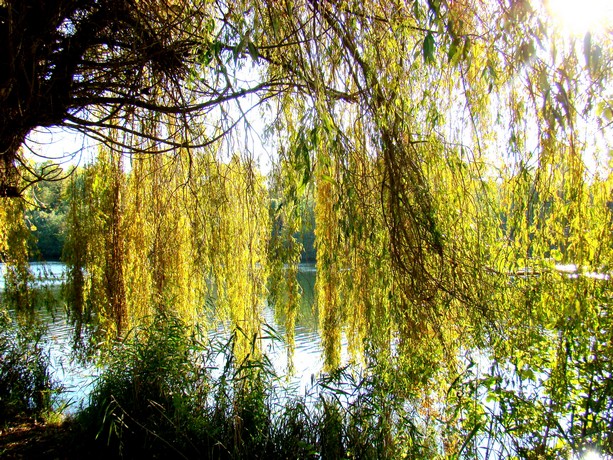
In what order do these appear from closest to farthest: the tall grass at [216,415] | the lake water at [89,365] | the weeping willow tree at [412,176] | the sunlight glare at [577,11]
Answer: the sunlight glare at [577,11]
the weeping willow tree at [412,176]
the tall grass at [216,415]
the lake water at [89,365]

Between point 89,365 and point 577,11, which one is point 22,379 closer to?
point 89,365

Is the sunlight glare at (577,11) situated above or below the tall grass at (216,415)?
above

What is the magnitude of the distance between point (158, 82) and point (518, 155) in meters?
1.71

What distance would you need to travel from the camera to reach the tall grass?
2.42 meters

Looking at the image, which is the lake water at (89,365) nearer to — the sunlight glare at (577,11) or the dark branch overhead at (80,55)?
the dark branch overhead at (80,55)

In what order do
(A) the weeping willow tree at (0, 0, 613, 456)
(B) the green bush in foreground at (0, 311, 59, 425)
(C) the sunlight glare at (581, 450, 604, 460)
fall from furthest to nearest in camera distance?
(B) the green bush in foreground at (0, 311, 59, 425) < (C) the sunlight glare at (581, 450, 604, 460) < (A) the weeping willow tree at (0, 0, 613, 456)

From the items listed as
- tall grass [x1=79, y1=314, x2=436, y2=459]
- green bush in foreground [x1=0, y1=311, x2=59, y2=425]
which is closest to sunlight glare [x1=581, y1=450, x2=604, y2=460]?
tall grass [x1=79, y1=314, x2=436, y2=459]

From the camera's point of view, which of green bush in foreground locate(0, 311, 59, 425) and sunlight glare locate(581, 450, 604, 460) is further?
green bush in foreground locate(0, 311, 59, 425)

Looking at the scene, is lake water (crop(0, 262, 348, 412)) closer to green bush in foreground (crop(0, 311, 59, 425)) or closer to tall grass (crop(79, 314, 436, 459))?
green bush in foreground (crop(0, 311, 59, 425))

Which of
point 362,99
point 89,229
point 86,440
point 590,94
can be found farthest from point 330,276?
point 89,229

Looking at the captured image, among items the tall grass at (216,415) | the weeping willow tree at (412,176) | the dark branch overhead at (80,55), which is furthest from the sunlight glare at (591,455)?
the dark branch overhead at (80,55)

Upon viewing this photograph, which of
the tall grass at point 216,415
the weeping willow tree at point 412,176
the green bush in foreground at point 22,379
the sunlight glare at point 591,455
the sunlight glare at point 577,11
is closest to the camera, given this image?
the sunlight glare at point 577,11

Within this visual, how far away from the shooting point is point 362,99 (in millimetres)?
1943

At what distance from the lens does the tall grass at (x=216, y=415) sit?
2.42 meters
